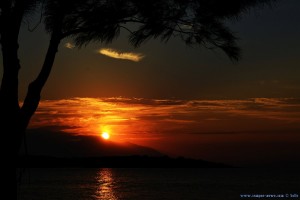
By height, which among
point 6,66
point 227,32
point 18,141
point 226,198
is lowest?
point 226,198

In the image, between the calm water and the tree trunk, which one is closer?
the tree trunk

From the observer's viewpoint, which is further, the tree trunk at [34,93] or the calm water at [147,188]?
the calm water at [147,188]

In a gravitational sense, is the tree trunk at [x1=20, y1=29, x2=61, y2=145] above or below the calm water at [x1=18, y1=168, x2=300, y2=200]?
above

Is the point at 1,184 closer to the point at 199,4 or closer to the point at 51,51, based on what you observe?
the point at 51,51

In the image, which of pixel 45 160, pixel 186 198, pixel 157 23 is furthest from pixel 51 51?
pixel 45 160

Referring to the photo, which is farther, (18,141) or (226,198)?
(226,198)

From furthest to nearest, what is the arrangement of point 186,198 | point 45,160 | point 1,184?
point 45,160 < point 186,198 < point 1,184

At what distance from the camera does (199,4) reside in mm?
6957

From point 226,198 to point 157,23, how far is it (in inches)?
1571

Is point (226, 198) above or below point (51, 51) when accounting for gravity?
below

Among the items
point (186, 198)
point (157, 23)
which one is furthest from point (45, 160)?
point (157, 23)

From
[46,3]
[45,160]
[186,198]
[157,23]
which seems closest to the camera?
[46,3]

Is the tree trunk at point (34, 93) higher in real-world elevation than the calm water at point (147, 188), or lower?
higher

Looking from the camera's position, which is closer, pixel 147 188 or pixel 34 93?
pixel 34 93
